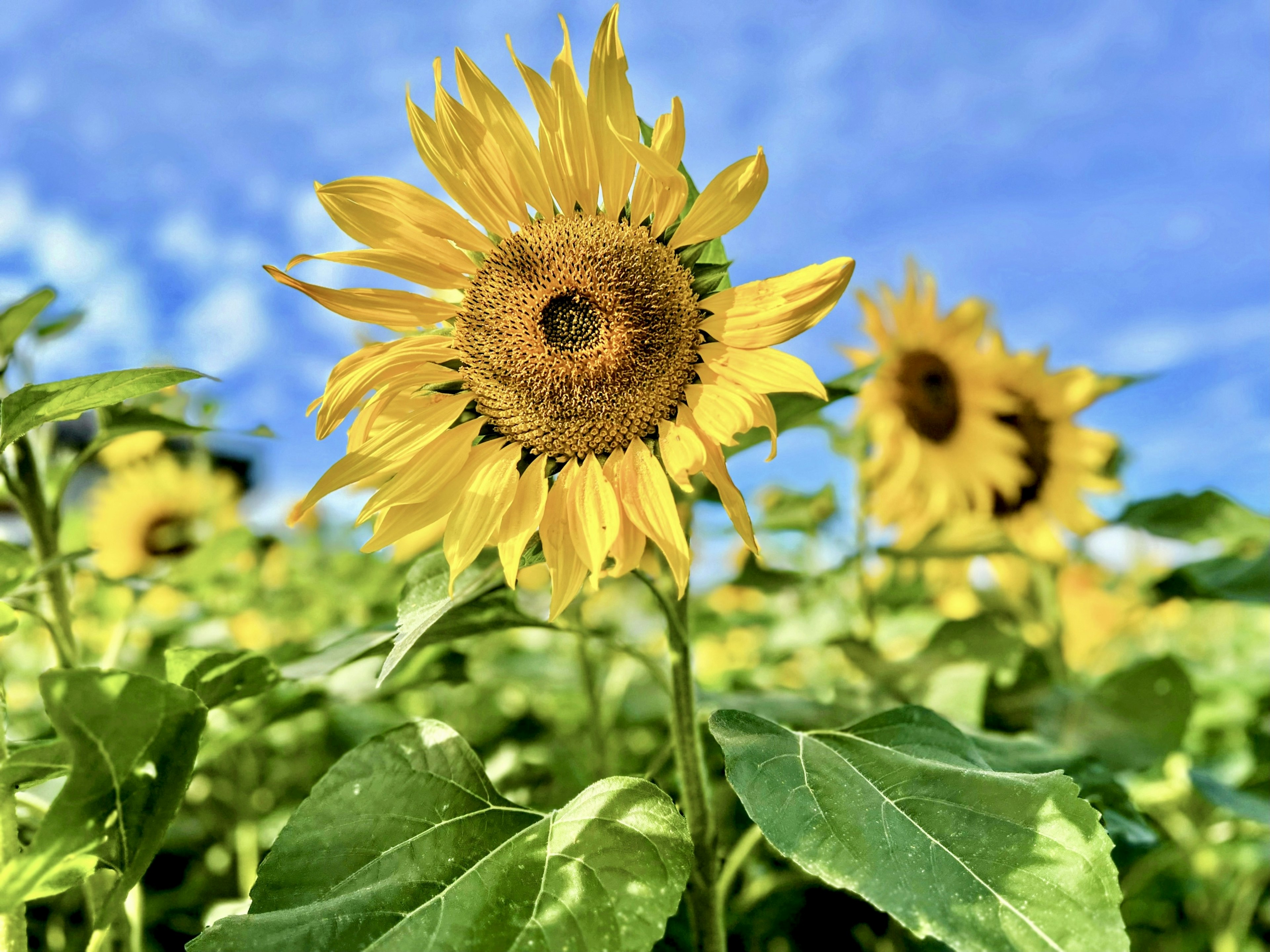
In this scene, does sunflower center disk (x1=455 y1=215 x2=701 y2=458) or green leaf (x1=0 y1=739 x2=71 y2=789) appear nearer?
green leaf (x1=0 y1=739 x2=71 y2=789)

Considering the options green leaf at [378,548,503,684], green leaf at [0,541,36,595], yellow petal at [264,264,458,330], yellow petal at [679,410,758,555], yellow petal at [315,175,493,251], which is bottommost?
green leaf at [0,541,36,595]

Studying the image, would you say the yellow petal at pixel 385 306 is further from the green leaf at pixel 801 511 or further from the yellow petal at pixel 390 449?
the green leaf at pixel 801 511

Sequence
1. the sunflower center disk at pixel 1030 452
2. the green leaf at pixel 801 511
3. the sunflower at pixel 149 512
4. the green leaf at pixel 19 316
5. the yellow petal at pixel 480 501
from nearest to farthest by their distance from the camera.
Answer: the yellow petal at pixel 480 501 → the green leaf at pixel 19 316 → the green leaf at pixel 801 511 → the sunflower center disk at pixel 1030 452 → the sunflower at pixel 149 512

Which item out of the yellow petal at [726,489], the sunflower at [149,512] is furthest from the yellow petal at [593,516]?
the sunflower at [149,512]

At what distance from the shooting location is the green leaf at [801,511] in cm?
222

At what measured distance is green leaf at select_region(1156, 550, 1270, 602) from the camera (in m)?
1.81

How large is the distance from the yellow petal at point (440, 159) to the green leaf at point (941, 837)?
0.66m

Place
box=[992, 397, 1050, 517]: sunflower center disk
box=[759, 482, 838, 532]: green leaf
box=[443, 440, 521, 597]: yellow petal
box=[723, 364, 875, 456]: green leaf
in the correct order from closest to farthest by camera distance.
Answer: box=[443, 440, 521, 597]: yellow petal
box=[723, 364, 875, 456]: green leaf
box=[759, 482, 838, 532]: green leaf
box=[992, 397, 1050, 517]: sunflower center disk

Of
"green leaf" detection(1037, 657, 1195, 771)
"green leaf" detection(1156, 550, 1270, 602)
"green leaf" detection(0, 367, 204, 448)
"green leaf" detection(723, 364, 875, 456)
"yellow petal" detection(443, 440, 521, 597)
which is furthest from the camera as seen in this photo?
"green leaf" detection(1156, 550, 1270, 602)

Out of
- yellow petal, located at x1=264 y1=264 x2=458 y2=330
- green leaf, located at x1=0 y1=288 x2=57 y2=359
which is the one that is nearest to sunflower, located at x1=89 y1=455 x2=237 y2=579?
green leaf, located at x1=0 y1=288 x2=57 y2=359

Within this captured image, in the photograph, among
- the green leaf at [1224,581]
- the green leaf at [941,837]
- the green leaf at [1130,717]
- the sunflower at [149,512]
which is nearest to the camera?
Result: the green leaf at [941,837]

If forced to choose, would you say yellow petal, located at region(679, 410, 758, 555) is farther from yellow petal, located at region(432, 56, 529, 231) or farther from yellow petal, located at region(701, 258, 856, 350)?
yellow petal, located at region(432, 56, 529, 231)

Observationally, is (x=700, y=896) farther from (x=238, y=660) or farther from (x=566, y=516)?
(x=238, y=660)

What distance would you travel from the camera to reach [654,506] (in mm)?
1021
